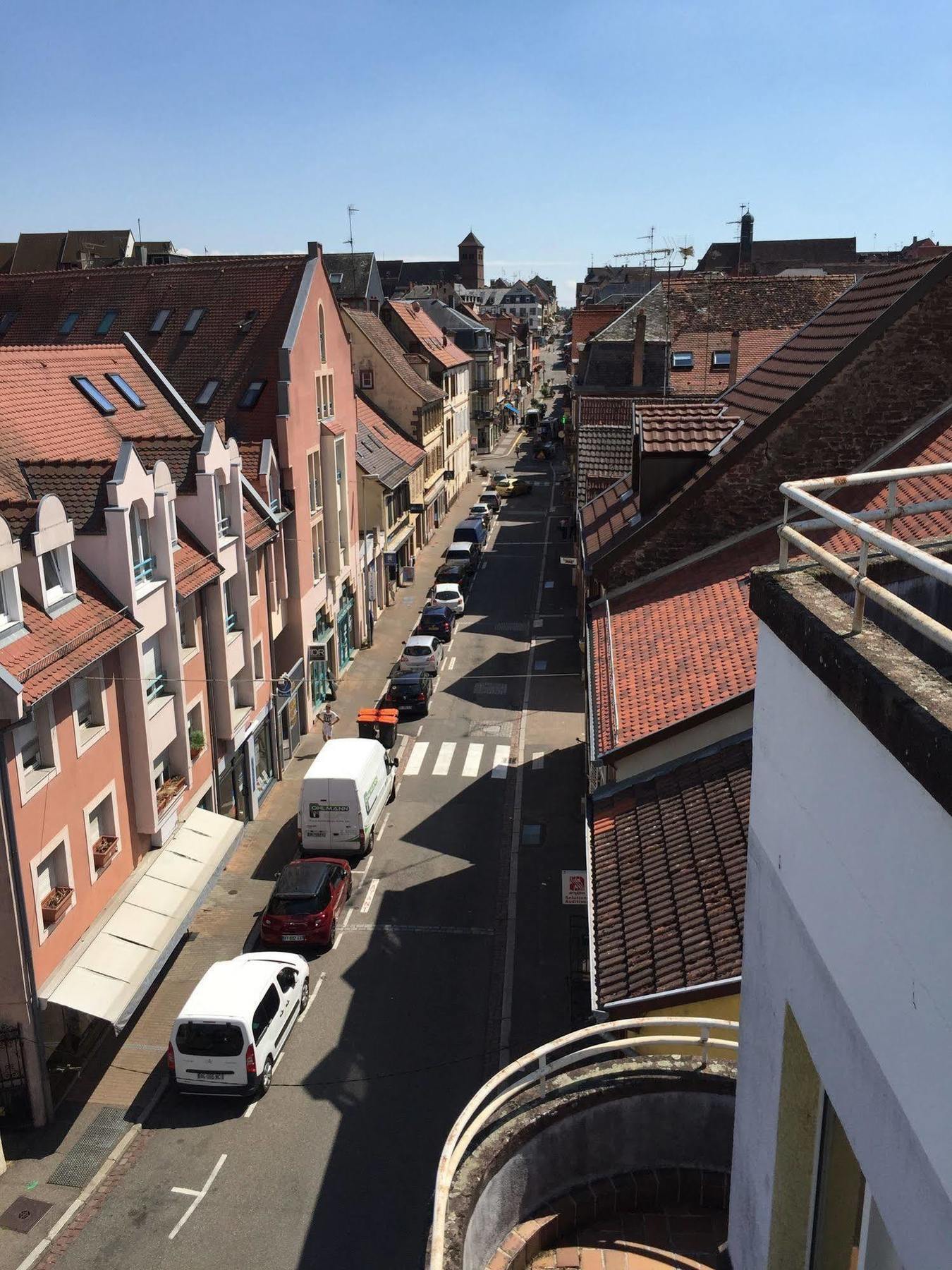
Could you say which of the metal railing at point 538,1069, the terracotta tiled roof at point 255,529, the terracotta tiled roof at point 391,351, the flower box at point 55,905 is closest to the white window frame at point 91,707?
the flower box at point 55,905

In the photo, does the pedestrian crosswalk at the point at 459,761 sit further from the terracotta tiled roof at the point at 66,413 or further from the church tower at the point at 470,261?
the church tower at the point at 470,261

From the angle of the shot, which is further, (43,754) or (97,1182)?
(43,754)

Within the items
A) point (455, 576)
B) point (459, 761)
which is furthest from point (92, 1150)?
point (455, 576)

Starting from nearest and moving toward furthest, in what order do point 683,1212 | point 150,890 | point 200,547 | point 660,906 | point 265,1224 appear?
point 683,1212, point 660,906, point 265,1224, point 150,890, point 200,547

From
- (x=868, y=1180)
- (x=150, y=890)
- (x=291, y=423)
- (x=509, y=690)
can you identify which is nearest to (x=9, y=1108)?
(x=150, y=890)

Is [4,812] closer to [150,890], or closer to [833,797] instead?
[150,890]

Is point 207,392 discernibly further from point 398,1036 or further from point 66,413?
point 398,1036

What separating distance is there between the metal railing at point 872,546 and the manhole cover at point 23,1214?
16.2 metres

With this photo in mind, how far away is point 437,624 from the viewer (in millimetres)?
44188

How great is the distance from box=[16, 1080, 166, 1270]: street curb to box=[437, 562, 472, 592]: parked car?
33.9m

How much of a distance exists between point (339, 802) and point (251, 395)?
14.8m

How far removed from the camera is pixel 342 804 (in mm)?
25719

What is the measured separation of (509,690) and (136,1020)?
20.8m

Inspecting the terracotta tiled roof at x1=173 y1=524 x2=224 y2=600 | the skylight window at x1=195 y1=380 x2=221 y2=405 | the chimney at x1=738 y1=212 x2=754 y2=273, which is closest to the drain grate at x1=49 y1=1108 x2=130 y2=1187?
the terracotta tiled roof at x1=173 y1=524 x2=224 y2=600
